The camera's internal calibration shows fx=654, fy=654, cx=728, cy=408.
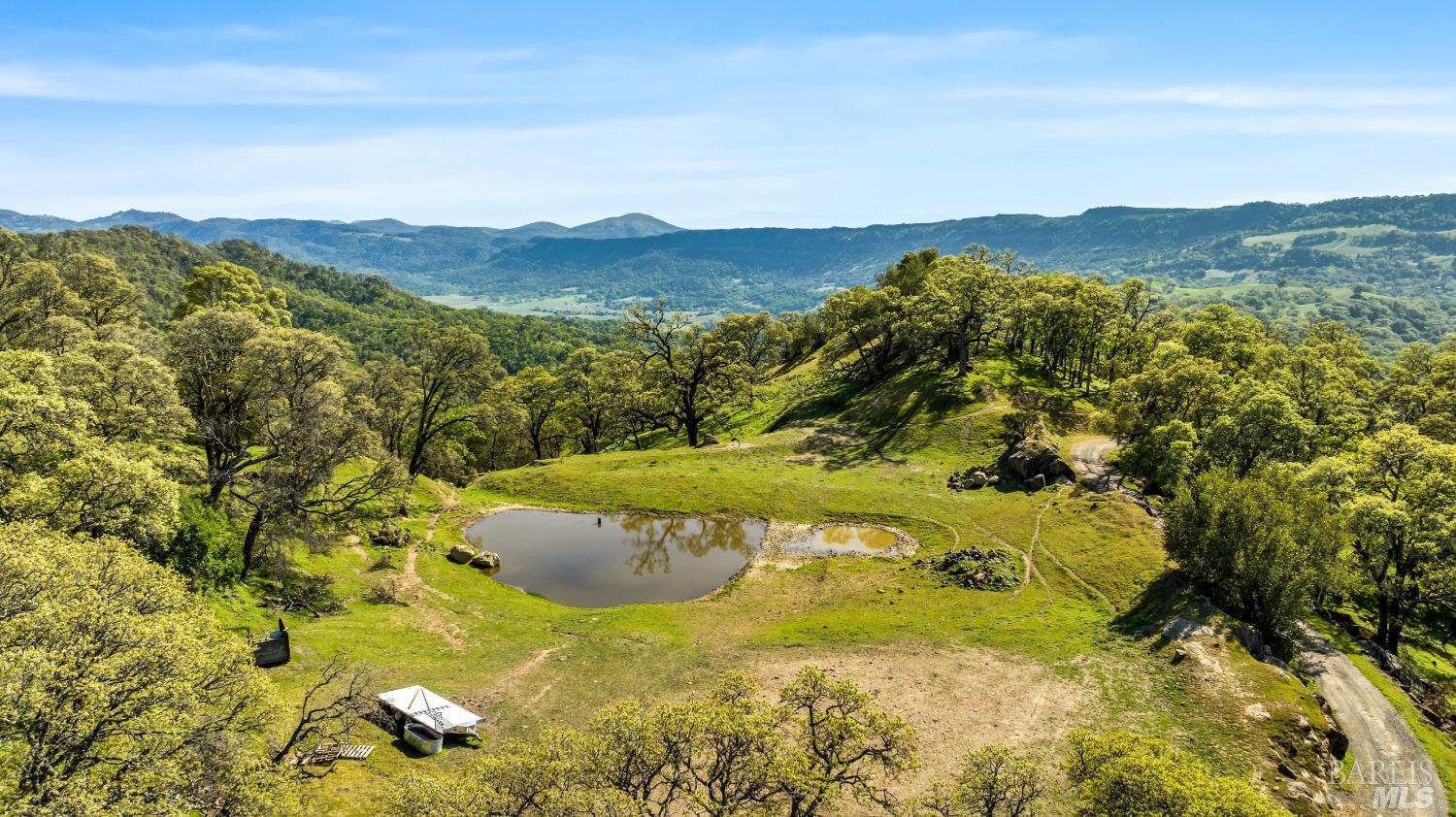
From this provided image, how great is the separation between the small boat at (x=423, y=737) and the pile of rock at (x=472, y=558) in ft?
72.0

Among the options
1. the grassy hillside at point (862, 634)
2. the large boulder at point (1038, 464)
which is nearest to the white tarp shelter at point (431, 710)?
the grassy hillside at point (862, 634)

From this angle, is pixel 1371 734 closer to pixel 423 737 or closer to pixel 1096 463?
pixel 1096 463

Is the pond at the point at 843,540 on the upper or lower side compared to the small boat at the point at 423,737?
lower

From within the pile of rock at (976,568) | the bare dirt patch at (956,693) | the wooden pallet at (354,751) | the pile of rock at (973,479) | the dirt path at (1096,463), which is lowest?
the bare dirt patch at (956,693)

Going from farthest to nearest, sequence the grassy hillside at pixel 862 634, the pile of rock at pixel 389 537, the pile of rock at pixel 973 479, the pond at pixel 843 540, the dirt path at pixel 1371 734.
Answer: the pile of rock at pixel 973 479 → the pond at pixel 843 540 → the pile of rock at pixel 389 537 → the grassy hillside at pixel 862 634 → the dirt path at pixel 1371 734

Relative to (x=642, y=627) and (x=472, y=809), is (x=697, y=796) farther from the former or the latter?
(x=642, y=627)

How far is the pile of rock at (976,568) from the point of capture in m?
44.1

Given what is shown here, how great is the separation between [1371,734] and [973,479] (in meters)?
32.5

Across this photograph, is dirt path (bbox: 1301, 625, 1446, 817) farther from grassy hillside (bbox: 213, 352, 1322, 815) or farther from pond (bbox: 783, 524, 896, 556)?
pond (bbox: 783, 524, 896, 556)

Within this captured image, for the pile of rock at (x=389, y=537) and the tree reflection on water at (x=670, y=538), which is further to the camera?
the tree reflection on water at (x=670, y=538)

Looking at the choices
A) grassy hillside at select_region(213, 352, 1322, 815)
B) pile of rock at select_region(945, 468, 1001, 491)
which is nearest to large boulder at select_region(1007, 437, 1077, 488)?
pile of rock at select_region(945, 468, 1001, 491)

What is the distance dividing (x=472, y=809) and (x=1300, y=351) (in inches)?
3512

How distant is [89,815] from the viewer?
44.5 ft

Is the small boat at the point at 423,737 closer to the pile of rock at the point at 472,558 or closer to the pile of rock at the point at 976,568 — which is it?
the pile of rock at the point at 472,558
